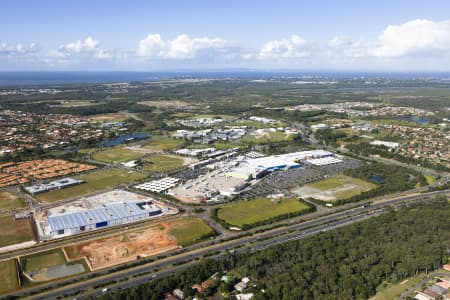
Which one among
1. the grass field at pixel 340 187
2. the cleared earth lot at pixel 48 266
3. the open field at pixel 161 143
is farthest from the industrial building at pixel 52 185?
the grass field at pixel 340 187

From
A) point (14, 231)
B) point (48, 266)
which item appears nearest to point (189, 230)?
point (48, 266)

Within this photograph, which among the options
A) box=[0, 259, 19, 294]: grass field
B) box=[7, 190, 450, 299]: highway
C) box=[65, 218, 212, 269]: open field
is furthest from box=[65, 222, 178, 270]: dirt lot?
box=[0, 259, 19, 294]: grass field

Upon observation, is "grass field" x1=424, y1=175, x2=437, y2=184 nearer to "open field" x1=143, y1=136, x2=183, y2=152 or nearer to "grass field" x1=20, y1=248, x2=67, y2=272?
"open field" x1=143, y1=136, x2=183, y2=152

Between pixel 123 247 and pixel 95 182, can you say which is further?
pixel 95 182

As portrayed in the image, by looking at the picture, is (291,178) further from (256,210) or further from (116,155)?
(116,155)

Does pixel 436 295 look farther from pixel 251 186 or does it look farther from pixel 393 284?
pixel 251 186

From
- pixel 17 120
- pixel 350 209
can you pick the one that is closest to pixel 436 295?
pixel 350 209
